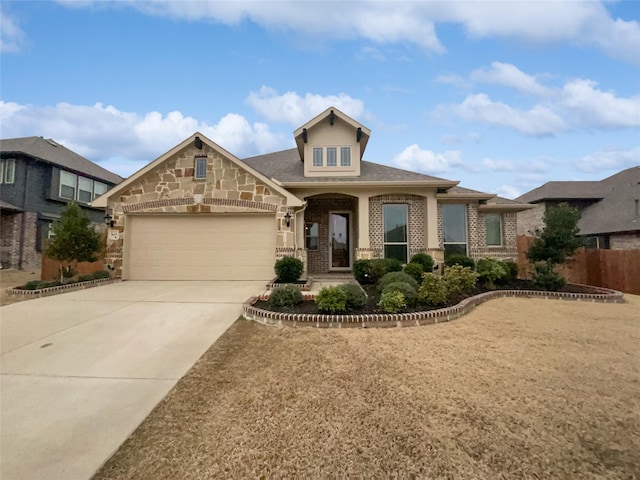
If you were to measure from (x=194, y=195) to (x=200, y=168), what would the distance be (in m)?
0.97

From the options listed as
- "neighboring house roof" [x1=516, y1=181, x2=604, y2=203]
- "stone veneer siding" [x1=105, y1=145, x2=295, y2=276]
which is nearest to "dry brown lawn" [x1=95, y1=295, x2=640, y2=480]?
"stone veneer siding" [x1=105, y1=145, x2=295, y2=276]

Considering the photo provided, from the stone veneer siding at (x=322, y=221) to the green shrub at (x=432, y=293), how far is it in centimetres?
658

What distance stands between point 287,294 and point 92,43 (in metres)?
10.3

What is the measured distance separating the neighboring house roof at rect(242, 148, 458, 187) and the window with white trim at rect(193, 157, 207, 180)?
2419mm

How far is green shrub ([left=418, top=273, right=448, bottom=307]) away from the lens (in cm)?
618

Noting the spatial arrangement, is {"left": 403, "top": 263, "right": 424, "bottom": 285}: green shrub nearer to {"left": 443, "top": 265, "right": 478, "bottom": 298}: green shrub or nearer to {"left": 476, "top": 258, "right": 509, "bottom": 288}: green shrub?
{"left": 443, "top": 265, "right": 478, "bottom": 298}: green shrub

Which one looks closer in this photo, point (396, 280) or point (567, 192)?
point (396, 280)

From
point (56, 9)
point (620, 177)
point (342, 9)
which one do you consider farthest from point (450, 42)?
point (620, 177)

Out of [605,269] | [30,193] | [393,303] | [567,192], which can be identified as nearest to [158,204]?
[393,303]

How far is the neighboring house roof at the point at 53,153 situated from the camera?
16547mm

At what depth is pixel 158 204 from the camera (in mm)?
10312

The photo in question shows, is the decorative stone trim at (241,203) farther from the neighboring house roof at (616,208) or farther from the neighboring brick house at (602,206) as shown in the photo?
the neighboring house roof at (616,208)

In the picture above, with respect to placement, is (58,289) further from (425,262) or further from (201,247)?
(425,262)

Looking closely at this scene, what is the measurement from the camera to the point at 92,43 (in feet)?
31.3
